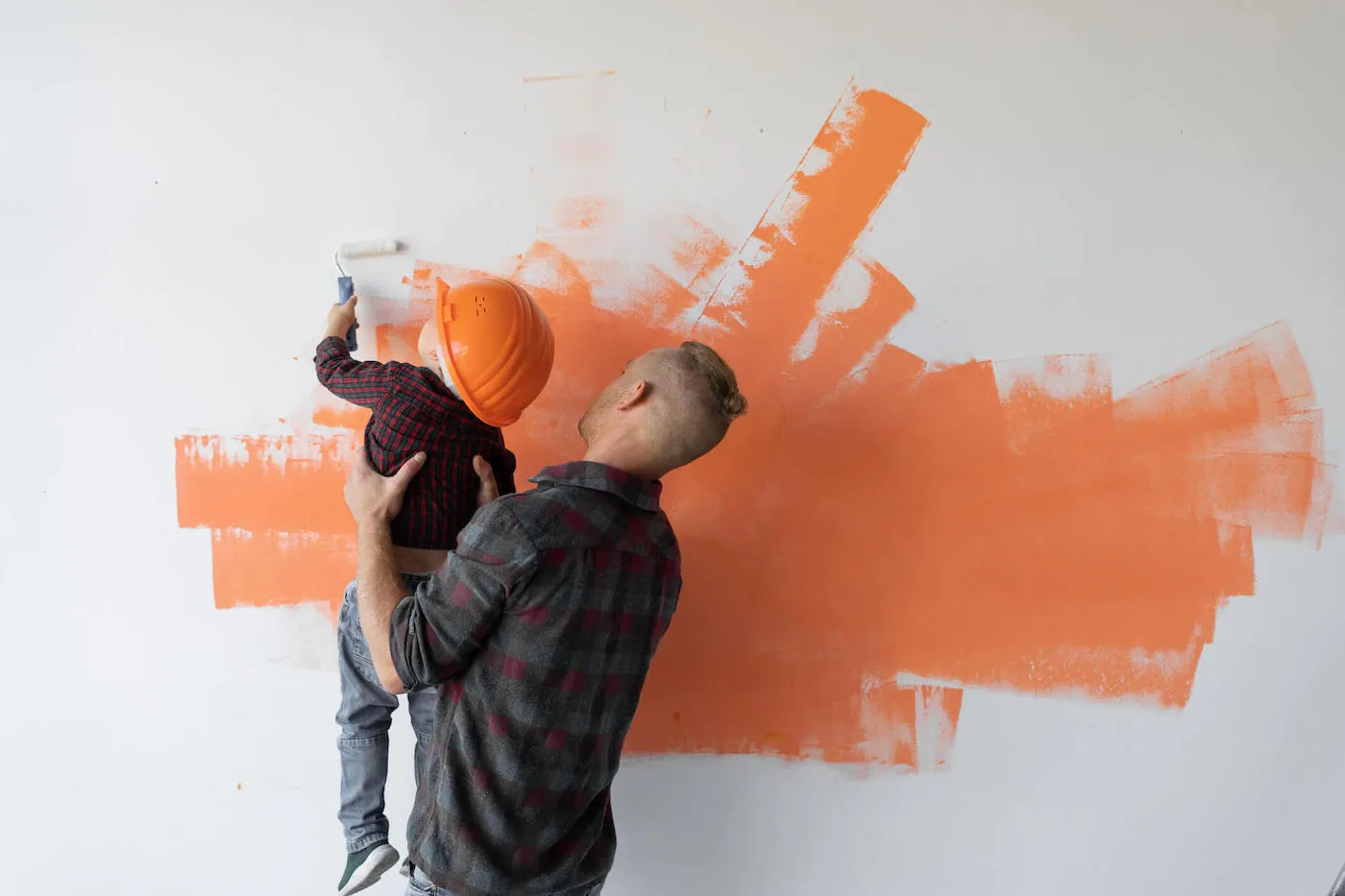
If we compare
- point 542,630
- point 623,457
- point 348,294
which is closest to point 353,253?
point 348,294

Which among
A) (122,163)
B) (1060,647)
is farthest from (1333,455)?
(122,163)

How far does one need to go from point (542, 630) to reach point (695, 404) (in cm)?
40

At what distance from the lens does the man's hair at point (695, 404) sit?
1138 mm

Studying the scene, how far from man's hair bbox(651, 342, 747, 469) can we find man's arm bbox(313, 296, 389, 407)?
46cm

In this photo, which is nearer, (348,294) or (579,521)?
(579,521)

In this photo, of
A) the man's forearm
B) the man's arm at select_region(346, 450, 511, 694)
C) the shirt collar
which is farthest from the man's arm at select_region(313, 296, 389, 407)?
the shirt collar

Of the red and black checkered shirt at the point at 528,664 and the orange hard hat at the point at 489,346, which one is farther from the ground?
the orange hard hat at the point at 489,346

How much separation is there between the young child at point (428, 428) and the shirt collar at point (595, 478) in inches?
6.2

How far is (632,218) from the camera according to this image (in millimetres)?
1407

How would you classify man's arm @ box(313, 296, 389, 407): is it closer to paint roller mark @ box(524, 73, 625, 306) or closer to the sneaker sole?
paint roller mark @ box(524, 73, 625, 306)

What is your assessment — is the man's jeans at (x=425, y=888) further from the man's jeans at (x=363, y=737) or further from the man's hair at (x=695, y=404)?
the man's hair at (x=695, y=404)

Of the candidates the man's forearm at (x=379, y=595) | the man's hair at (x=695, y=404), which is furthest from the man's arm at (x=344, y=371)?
the man's hair at (x=695, y=404)

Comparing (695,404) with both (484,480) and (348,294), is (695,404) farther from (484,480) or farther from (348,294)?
(348,294)

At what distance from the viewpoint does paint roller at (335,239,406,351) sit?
1.38 m
